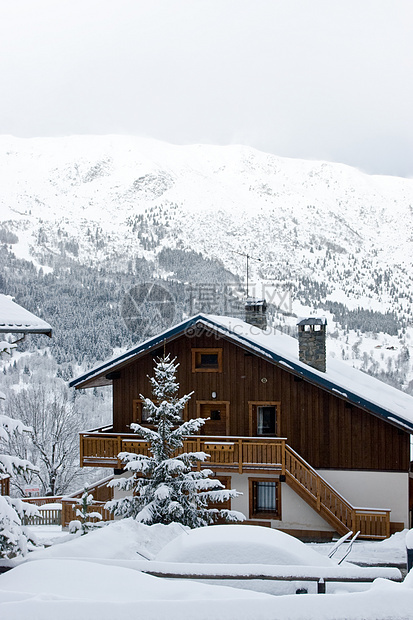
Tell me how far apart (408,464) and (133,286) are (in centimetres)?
18432

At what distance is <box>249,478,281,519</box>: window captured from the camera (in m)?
18.3

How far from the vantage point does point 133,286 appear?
19862 cm

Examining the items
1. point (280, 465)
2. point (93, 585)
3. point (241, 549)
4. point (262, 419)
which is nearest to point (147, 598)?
point (93, 585)

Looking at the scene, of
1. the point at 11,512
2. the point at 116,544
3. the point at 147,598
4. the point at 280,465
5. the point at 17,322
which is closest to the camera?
the point at 147,598

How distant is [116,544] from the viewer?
27.2 feet

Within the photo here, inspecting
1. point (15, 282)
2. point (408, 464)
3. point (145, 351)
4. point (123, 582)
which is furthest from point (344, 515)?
point (15, 282)

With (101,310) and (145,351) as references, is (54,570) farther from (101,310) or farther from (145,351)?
(101,310)

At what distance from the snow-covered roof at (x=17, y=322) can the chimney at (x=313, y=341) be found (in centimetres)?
1122

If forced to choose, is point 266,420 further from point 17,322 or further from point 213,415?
point 17,322

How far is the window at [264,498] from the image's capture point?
18.3m

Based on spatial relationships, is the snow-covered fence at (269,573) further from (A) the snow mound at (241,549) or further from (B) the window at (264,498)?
(B) the window at (264,498)

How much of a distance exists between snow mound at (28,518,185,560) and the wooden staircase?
23.2 ft

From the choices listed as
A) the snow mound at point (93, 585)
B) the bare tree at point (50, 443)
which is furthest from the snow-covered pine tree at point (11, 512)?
the bare tree at point (50, 443)

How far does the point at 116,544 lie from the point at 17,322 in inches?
150
